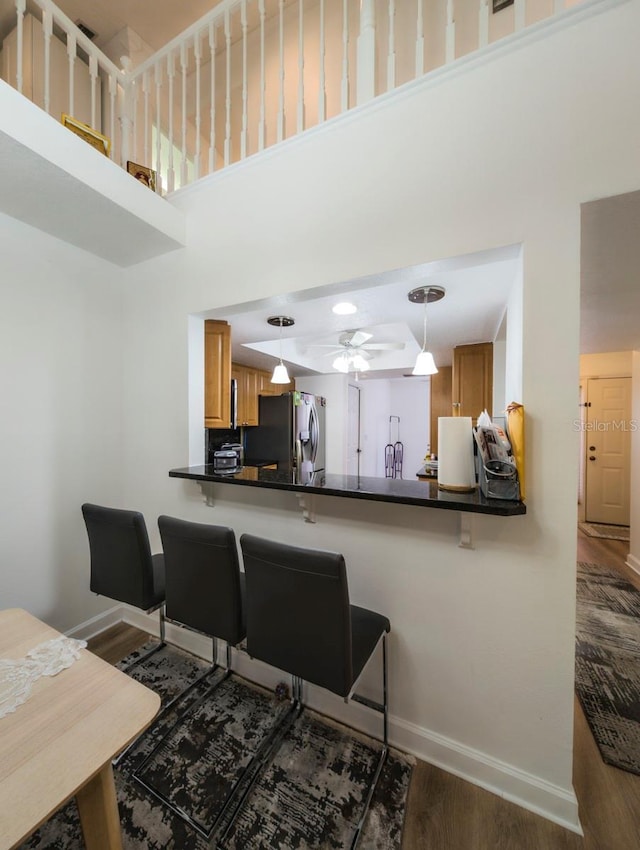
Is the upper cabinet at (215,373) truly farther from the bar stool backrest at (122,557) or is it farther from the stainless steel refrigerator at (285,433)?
the stainless steel refrigerator at (285,433)

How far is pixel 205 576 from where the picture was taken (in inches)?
55.4

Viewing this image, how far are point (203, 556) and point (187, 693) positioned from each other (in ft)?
2.93

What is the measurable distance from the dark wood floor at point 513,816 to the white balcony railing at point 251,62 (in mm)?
2907

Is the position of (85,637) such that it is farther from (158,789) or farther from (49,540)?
(158,789)

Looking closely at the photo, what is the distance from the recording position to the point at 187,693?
1.69 meters

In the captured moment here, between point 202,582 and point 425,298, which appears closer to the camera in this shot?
point 202,582

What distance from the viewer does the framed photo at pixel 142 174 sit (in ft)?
6.22

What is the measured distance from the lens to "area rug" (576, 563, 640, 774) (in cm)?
147

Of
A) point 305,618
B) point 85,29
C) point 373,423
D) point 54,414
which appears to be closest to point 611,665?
point 305,618

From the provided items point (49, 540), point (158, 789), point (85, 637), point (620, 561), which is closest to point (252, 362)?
point (49, 540)

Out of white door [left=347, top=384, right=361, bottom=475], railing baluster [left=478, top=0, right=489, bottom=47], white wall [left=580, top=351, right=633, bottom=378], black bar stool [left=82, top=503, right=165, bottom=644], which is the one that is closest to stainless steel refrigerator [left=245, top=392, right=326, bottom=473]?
white door [left=347, top=384, right=361, bottom=475]

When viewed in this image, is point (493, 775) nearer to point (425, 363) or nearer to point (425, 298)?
point (425, 363)

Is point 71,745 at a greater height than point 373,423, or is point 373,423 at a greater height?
point 373,423

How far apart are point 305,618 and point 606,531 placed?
16.5 feet
